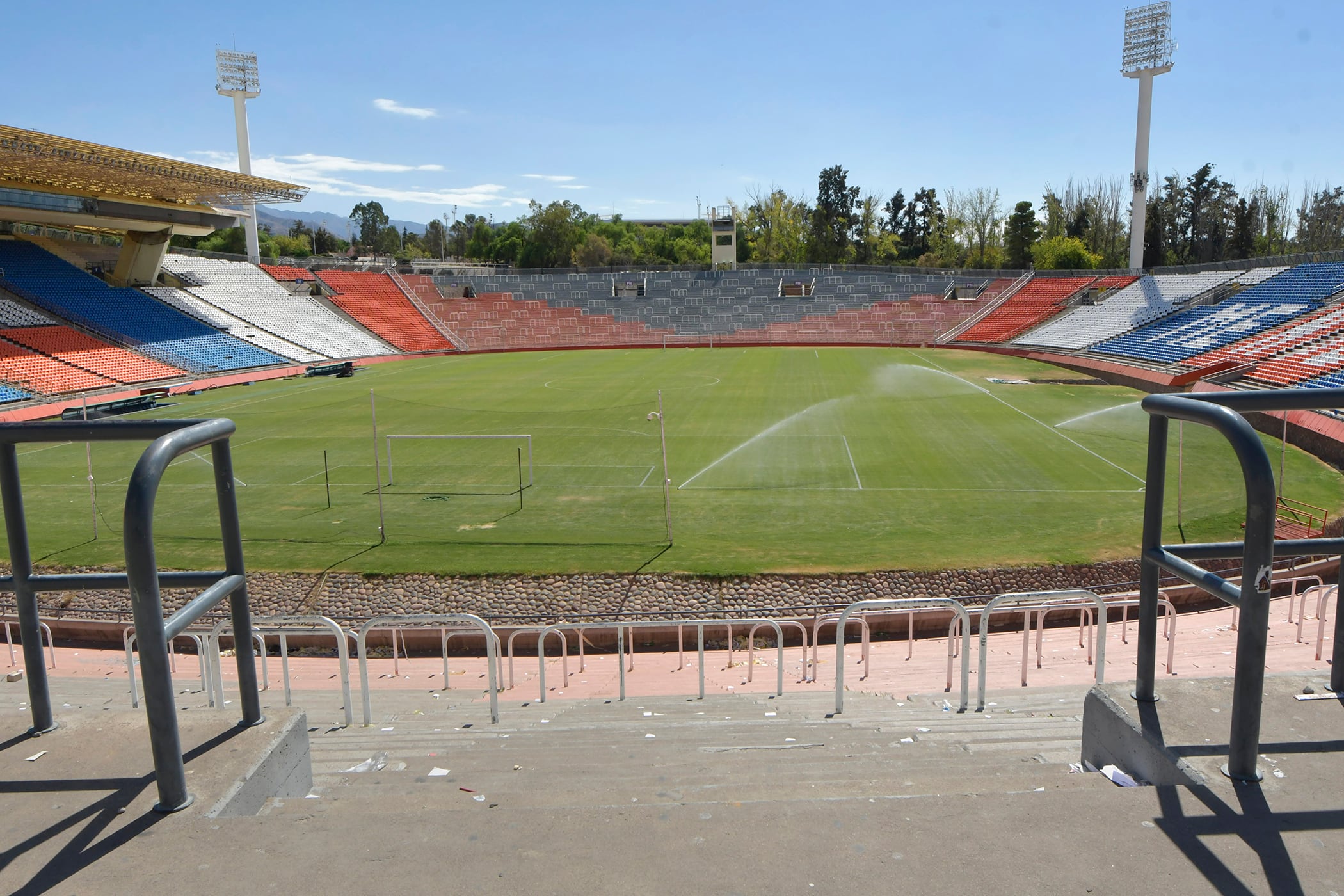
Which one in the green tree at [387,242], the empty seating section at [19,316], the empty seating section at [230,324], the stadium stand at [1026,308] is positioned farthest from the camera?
the green tree at [387,242]

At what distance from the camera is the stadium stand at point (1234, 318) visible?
44.7 meters

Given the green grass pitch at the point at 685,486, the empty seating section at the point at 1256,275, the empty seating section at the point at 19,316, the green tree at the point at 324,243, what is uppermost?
the green tree at the point at 324,243

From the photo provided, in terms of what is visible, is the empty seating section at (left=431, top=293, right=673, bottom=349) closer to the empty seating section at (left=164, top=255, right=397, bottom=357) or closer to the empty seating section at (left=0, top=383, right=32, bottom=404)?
the empty seating section at (left=164, top=255, right=397, bottom=357)

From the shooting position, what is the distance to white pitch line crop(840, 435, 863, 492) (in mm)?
22656

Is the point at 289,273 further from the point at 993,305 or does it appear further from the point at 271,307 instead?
the point at 993,305

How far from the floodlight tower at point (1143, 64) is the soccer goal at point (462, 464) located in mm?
59041

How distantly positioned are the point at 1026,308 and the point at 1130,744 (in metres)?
70.4

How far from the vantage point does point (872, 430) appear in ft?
97.2

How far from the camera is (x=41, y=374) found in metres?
43.5

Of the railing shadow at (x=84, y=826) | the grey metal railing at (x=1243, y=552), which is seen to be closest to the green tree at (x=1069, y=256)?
the grey metal railing at (x=1243, y=552)

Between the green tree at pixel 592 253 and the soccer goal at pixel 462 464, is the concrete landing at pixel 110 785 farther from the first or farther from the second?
the green tree at pixel 592 253

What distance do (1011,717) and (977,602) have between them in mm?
7107

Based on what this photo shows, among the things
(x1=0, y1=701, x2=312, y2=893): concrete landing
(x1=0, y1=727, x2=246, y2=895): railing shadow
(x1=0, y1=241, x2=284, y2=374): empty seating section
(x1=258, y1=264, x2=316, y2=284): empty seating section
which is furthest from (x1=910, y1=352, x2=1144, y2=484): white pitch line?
(x1=258, y1=264, x2=316, y2=284): empty seating section

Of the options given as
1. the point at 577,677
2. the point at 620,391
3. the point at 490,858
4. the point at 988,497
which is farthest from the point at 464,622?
the point at 620,391
